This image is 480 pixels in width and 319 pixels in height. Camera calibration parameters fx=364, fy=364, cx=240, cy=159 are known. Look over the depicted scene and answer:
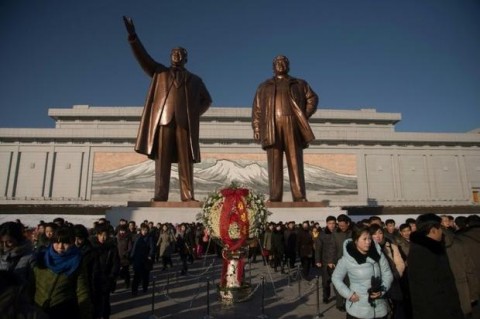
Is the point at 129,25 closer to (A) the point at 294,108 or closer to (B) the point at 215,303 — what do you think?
(A) the point at 294,108

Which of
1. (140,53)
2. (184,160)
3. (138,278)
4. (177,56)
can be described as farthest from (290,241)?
(140,53)

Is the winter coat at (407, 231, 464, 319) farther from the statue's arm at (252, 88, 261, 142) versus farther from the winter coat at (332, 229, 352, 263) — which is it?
the statue's arm at (252, 88, 261, 142)

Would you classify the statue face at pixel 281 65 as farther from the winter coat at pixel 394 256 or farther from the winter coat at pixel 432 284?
the winter coat at pixel 432 284

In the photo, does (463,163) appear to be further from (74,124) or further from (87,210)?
(74,124)

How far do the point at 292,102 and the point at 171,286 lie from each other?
6.66 meters

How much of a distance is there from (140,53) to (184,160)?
3236mm

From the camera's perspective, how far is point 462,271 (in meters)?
3.22

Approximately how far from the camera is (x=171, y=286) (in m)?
6.80

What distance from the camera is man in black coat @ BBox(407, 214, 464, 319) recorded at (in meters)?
2.51

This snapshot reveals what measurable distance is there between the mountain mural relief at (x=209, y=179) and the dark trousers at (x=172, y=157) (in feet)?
55.4

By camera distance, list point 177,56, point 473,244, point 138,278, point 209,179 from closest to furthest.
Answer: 1. point 473,244
2. point 138,278
3. point 177,56
4. point 209,179

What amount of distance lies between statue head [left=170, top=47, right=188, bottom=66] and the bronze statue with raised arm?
8.64ft

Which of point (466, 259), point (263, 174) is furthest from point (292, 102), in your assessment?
point (263, 174)

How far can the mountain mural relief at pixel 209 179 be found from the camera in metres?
28.0
